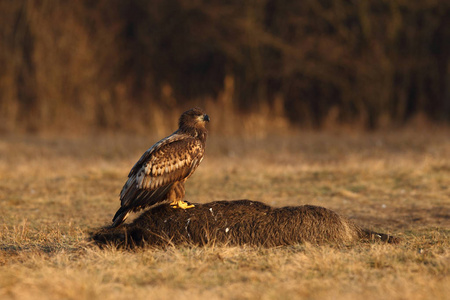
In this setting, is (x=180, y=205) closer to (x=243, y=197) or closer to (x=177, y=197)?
(x=177, y=197)

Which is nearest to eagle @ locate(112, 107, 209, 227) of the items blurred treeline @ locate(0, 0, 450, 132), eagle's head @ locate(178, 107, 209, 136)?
eagle's head @ locate(178, 107, 209, 136)

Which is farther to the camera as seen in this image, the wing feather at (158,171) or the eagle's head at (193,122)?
the eagle's head at (193,122)

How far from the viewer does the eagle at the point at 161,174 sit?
6.64m

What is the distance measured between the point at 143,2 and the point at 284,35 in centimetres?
644

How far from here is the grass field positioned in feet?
16.1

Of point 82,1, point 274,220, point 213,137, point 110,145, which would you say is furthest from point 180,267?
point 82,1

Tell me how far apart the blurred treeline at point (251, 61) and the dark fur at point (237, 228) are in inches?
562

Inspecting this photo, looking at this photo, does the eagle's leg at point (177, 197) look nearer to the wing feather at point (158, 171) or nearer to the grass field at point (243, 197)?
the wing feather at point (158, 171)

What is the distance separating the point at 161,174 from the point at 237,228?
97 centimetres

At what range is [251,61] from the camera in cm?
2517

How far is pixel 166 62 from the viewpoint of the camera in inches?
1102

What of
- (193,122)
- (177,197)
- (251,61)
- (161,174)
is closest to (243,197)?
(193,122)

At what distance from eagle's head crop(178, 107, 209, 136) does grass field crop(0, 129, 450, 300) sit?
1453mm

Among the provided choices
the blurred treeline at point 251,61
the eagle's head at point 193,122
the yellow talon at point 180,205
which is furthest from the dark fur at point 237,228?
the blurred treeline at point 251,61
